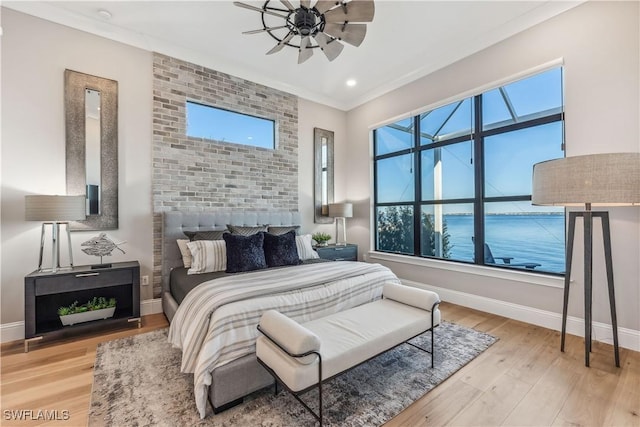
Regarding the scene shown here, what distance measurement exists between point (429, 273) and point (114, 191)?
4.31 m

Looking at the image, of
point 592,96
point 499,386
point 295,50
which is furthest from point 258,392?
point 592,96

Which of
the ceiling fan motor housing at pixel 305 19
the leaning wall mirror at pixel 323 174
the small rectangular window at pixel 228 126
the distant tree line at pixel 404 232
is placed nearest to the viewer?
the ceiling fan motor housing at pixel 305 19

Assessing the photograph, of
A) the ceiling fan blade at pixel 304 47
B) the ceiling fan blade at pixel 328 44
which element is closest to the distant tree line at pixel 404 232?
the ceiling fan blade at pixel 328 44

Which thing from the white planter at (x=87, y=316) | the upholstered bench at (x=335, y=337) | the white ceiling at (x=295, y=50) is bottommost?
the white planter at (x=87, y=316)

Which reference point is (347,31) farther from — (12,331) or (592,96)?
(12,331)

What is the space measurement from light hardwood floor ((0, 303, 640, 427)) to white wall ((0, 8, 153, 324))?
93cm

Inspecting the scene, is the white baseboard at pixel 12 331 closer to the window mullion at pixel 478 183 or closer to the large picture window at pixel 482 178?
the large picture window at pixel 482 178

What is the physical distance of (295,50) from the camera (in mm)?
3695

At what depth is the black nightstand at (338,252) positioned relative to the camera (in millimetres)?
4433

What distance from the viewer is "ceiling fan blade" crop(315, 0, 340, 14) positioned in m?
2.26

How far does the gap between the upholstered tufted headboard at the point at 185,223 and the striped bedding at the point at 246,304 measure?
1.35 metres

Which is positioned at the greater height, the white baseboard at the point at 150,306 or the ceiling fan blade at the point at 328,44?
the ceiling fan blade at the point at 328,44

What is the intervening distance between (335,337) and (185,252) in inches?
89.1
